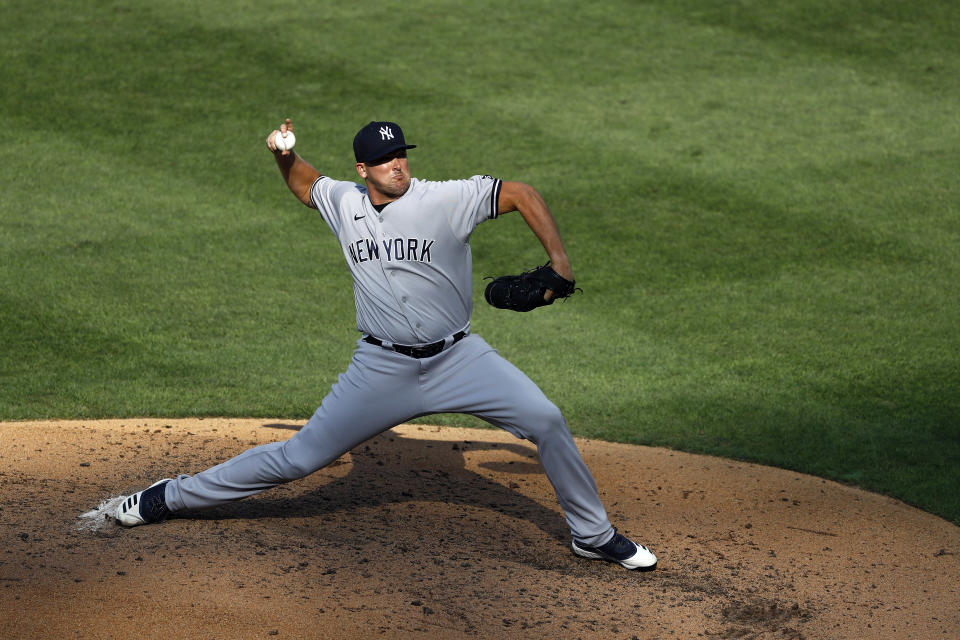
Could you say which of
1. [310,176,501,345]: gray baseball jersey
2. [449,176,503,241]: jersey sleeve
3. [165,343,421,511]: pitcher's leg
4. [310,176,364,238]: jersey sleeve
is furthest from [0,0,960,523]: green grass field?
[449,176,503,241]: jersey sleeve

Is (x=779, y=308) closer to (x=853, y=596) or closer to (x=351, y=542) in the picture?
(x=853, y=596)

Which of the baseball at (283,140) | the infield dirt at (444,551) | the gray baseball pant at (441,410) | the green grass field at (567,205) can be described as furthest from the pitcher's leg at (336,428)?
the green grass field at (567,205)

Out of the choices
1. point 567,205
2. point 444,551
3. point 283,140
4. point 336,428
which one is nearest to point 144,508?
point 336,428

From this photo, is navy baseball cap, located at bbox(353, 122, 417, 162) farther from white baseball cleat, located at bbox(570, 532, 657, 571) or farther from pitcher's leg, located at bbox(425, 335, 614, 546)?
white baseball cleat, located at bbox(570, 532, 657, 571)

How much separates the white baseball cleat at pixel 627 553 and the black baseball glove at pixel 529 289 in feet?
3.67

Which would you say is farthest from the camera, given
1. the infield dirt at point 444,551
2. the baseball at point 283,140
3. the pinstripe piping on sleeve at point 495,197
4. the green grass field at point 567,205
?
the green grass field at point 567,205

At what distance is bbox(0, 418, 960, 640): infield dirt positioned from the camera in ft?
14.6

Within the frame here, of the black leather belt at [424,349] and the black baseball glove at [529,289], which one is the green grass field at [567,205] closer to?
the black leather belt at [424,349]

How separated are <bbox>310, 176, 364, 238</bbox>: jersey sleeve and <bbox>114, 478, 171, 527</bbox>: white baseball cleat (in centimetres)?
136

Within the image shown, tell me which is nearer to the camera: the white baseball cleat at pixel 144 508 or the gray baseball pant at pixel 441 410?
the gray baseball pant at pixel 441 410

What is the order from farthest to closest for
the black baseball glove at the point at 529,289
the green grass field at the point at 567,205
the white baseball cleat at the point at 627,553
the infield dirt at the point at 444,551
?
the green grass field at the point at 567,205 → the white baseball cleat at the point at 627,553 → the black baseball glove at the point at 529,289 → the infield dirt at the point at 444,551

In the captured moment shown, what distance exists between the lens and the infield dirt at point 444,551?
446 centimetres

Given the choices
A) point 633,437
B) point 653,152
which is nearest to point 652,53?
point 653,152

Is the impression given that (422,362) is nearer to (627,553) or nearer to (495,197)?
(495,197)
